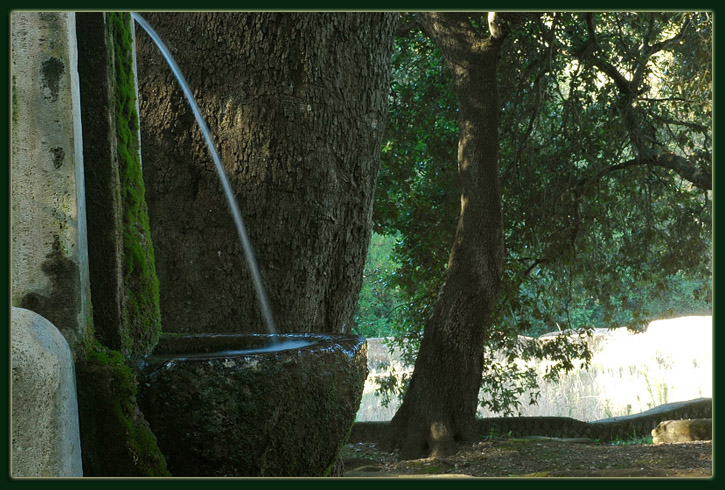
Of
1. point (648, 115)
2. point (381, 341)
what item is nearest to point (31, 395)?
point (648, 115)

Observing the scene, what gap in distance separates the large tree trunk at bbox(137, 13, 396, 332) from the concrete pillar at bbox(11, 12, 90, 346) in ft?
5.34

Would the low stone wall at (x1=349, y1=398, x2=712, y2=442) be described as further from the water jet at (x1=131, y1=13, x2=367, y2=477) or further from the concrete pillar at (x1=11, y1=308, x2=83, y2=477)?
the concrete pillar at (x1=11, y1=308, x2=83, y2=477)

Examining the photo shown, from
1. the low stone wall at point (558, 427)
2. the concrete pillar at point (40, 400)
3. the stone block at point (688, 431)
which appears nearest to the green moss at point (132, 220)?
the concrete pillar at point (40, 400)

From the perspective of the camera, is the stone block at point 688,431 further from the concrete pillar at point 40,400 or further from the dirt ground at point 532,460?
the concrete pillar at point 40,400

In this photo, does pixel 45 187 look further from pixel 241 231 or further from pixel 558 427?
pixel 558 427

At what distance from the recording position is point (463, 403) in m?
7.64

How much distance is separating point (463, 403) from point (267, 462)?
589 centimetres

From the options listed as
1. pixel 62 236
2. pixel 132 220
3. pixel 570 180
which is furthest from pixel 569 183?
pixel 62 236

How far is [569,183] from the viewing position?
8.00 metres

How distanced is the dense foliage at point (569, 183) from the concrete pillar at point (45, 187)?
18.0ft

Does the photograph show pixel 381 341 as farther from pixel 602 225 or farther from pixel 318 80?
pixel 318 80

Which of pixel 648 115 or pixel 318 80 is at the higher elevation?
pixel 648 115

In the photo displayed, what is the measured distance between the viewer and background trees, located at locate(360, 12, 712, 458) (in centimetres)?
722

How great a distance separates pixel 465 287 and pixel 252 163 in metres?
4.28
